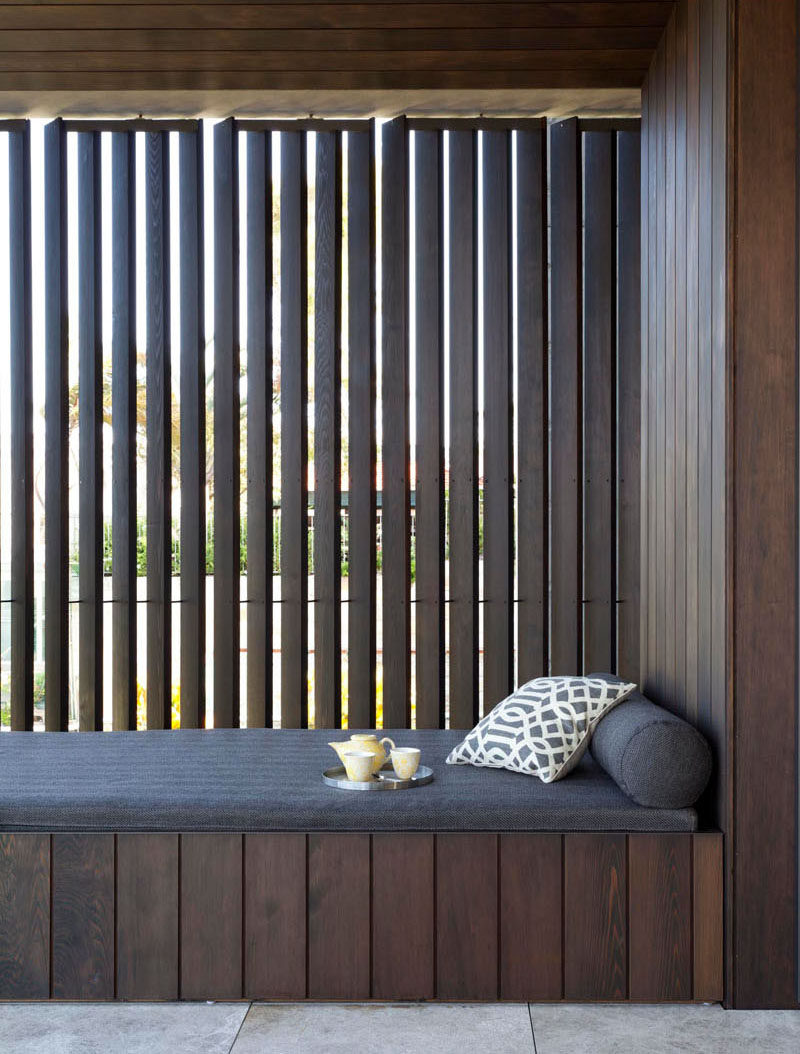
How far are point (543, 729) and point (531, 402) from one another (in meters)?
1.61

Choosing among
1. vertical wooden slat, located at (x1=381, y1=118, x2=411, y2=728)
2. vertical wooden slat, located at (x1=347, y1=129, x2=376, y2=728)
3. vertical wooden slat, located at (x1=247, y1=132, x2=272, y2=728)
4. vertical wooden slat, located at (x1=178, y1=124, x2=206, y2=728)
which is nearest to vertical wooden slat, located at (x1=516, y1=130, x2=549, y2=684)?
vertical wooden slat, located at (x1=381, y1=118, x2=411, y2=728)

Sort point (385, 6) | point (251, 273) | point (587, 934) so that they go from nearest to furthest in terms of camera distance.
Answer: point (587, 934)
point (385, 6)
point (251, 273)

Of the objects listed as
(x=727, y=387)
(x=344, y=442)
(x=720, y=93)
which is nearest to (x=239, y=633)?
(x=344, y=442)

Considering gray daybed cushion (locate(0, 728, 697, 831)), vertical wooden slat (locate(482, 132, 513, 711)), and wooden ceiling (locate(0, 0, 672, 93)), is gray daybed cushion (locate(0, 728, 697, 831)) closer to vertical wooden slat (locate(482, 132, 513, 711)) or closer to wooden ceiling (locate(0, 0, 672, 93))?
vertical wooden slat (locate(482, 132, 513, 711))

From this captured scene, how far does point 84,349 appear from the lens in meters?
3.66

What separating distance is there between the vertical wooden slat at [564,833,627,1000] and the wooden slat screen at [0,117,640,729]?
1.50 m

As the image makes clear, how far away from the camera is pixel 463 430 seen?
11.9ft

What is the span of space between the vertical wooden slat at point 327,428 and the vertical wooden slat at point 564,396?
2.65 feet

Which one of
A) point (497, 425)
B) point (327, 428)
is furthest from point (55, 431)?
point (497, 425)

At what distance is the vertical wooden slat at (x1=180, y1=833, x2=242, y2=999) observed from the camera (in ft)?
6.97

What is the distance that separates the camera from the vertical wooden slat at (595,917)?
6.93 feet

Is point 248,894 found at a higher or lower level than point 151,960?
higher

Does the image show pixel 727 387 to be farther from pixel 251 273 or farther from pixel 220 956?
pixel 251 273

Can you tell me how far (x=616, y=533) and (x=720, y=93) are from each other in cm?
178
